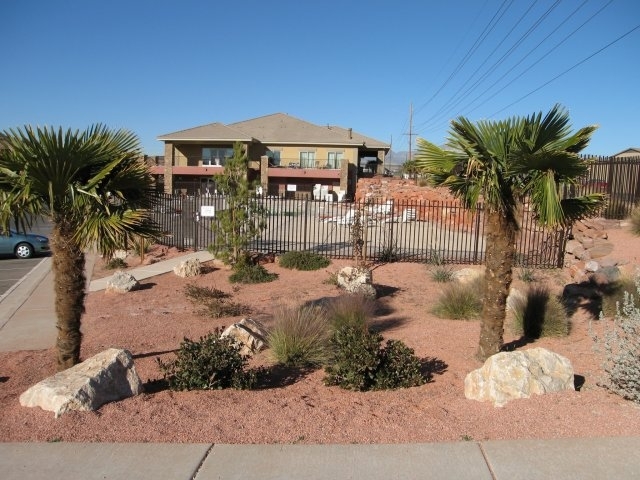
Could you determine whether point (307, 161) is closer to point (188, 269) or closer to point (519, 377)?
point (188, 269)

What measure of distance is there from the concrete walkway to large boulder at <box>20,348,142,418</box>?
0.59 m

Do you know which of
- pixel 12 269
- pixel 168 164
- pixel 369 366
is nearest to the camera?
pixel 369 366

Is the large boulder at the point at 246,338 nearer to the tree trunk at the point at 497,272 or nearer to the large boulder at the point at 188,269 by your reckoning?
the tree trunk at the point at 497,272

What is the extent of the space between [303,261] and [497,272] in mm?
9120

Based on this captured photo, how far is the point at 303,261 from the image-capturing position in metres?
15.7

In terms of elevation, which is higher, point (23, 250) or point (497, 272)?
point (497, 272)

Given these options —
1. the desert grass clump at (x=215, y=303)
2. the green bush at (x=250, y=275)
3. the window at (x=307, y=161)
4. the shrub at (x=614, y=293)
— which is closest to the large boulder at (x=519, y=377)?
the shrub at (x=614, y=293)

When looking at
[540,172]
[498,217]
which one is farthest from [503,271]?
[540,172]

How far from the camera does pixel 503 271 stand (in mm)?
6922

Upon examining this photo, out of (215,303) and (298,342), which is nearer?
(298,342)

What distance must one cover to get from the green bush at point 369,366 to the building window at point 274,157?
46.0 metres

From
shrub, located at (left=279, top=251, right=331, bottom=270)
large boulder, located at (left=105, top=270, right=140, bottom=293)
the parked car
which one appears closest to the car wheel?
the parked car

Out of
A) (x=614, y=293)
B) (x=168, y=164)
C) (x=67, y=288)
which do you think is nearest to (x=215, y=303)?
(x=67, y=288)

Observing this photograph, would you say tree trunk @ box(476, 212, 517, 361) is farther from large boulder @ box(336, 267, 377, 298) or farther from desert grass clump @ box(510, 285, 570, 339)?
large boulder @ box(336, 267, 377, 298)
